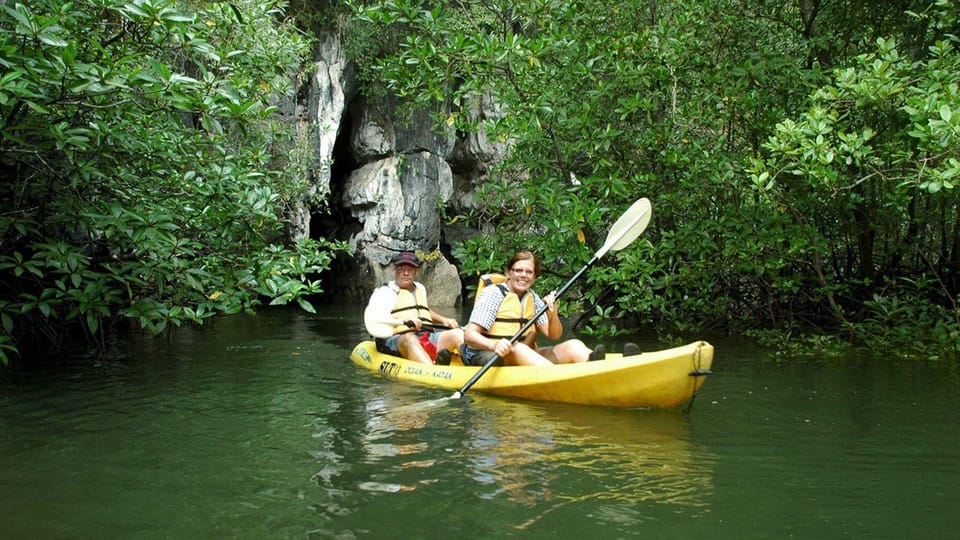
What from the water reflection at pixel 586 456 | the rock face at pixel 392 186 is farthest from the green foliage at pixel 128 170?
the rock face at pixel 392 186

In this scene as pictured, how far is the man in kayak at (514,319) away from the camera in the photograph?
546 cm

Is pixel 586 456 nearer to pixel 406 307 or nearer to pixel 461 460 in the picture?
pixel 461 460

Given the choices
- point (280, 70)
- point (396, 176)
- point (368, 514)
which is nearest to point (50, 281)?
point (280, 70)

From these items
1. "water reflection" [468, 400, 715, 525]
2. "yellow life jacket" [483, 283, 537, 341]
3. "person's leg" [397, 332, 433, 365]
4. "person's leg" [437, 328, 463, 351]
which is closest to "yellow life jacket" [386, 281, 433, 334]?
"person's leg" [397, 332, 433, 365]

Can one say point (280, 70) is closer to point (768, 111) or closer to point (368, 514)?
point (768, 111)

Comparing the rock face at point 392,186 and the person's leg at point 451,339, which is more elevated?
the rock face at point 392,186

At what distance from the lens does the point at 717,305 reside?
835 cm

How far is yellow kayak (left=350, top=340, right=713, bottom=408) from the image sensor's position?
14.9 feet

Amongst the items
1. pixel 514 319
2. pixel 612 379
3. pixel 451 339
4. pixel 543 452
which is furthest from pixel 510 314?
pixel 543 452

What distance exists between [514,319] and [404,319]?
1469 millimetres

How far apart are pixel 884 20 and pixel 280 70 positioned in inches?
227

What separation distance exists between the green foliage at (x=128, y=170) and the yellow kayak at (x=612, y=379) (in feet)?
4.87

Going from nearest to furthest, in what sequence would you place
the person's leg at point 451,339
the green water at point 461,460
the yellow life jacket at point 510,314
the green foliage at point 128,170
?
the green water at point 461,460 → the green foliage at point 128,170 → the yellow life jacket at point 510,314 → the person's leg at point 451,339

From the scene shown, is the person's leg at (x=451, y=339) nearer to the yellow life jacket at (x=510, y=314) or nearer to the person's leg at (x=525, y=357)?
the yellow life jacket at (x=510, y=314)
